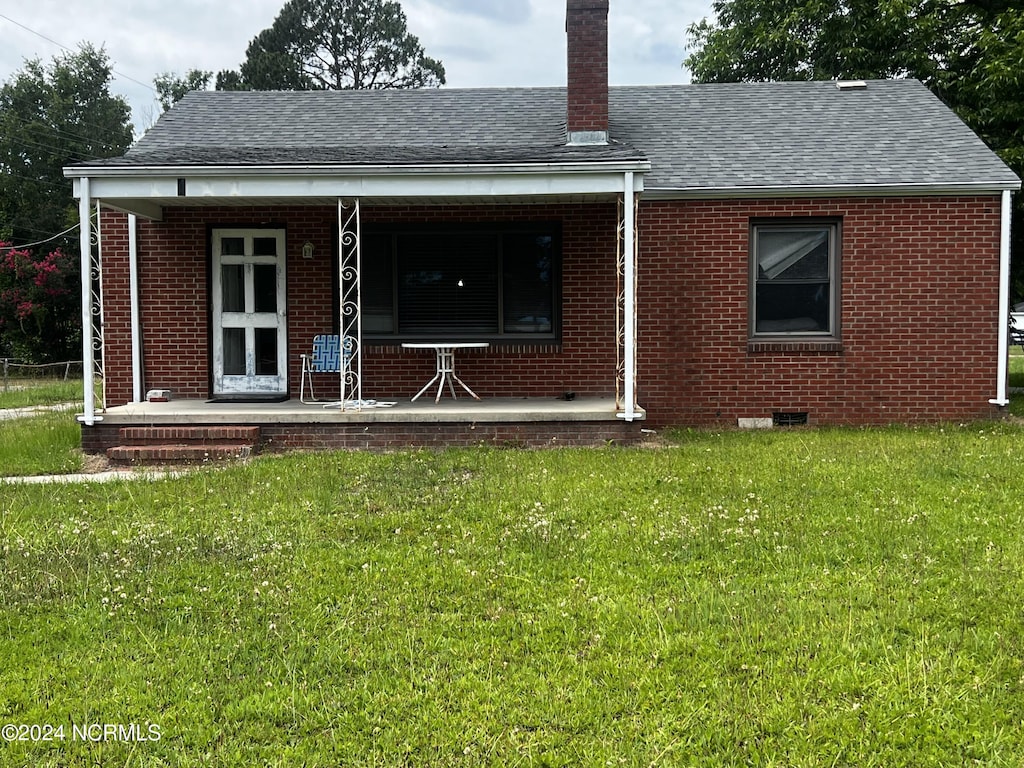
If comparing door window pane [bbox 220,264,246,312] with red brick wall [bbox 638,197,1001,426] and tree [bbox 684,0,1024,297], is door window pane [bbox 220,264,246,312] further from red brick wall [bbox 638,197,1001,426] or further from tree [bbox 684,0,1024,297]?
tree [bbox 684,0,1024,297]

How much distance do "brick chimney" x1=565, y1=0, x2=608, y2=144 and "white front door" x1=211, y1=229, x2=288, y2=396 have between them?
411 cm

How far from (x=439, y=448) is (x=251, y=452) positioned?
1907mm

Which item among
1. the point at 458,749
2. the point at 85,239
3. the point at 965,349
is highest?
the point at 85,239

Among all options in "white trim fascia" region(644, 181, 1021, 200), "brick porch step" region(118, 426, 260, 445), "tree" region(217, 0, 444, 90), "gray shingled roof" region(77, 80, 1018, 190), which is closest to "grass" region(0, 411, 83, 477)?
"brick porch step" region(118, 426, 260, 445)

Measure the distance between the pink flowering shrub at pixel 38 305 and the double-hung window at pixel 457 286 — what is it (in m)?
21.7

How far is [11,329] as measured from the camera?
28.9 meters

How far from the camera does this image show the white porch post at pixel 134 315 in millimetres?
10055

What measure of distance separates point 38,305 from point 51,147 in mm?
8815

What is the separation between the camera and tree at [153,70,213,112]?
4162 centimetres

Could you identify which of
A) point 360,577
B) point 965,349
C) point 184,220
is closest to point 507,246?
point 184,220

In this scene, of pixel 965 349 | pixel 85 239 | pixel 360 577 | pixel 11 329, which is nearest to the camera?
pixel 360 577

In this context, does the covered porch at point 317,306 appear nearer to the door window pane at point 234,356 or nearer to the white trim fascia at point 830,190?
the door window pane at point 234,356

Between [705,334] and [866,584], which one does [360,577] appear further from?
[705,334]

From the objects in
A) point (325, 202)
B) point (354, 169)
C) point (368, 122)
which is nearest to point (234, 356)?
point (325, 202)
